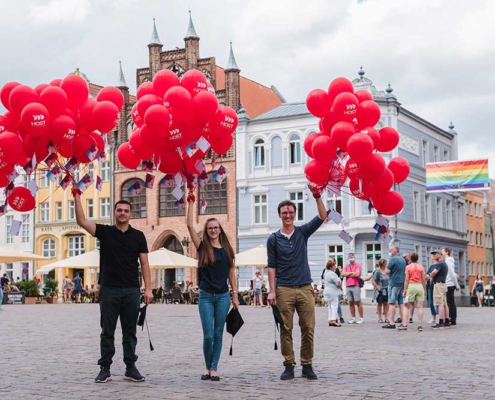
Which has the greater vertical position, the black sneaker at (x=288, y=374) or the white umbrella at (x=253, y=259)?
the white umbrella at (x=253, y=259)

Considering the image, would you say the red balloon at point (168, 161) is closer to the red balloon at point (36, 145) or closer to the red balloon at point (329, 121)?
the red balloon at point (36, 145)

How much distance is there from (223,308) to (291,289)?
796mm

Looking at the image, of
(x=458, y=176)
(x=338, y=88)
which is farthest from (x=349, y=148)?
(x=458, y=176)

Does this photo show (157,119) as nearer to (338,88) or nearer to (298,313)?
(338,88)

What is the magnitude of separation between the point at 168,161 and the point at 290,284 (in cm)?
297

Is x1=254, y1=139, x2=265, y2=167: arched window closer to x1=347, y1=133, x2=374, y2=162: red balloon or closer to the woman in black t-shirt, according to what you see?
x1=347, y1=133, x2=374, y2=162: red balloon

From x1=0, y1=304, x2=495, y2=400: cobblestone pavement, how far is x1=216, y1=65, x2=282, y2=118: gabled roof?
3520 centimetres

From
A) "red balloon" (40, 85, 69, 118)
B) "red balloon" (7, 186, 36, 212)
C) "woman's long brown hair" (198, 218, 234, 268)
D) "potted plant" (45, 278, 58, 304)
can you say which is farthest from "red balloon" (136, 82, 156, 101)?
"potted plant" (45, 278, 58, 304)

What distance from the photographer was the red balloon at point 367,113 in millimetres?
10492

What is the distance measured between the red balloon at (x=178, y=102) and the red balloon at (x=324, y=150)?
5.90ft

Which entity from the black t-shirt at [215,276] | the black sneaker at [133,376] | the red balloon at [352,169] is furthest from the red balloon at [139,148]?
the black sneaker at [133,376]

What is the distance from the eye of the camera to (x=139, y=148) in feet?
35.4

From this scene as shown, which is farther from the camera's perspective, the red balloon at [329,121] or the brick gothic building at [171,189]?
the brick gothic building at [171,189]

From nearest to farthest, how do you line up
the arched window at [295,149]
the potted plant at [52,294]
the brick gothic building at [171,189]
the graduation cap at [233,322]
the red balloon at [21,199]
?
the graduation cap at [233,322], the red balloon at [21,199], the potted plant at [52,294], the arched window at [295,149], the brick gothic building at [171,189]
